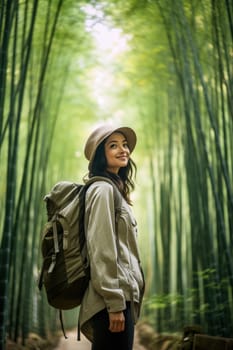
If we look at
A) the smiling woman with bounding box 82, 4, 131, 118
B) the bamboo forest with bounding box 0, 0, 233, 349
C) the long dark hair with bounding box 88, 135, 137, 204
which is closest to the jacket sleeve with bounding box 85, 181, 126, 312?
the long dark hair with bounding box 88, 135, 137, 204

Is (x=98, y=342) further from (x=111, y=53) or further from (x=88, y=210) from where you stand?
(x=111, y=53)

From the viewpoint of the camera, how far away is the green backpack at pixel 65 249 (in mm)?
1609

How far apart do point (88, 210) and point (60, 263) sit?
0.74 ft

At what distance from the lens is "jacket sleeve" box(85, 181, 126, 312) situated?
4.89ft

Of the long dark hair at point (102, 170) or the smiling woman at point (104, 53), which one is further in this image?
the smiling woman at point (104, 53)

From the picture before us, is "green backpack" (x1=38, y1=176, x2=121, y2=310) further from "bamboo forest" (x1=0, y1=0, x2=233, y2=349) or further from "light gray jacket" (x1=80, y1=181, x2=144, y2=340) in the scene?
"bamboo forest" (x1=0, y1=0, x2=233, y2=349)

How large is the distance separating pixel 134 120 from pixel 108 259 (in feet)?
23.4

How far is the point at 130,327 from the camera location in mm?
1557

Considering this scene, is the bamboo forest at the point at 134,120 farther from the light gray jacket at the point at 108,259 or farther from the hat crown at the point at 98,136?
the light gray jacket at the point at 108,259

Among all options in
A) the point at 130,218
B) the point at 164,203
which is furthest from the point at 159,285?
the point at 130,218

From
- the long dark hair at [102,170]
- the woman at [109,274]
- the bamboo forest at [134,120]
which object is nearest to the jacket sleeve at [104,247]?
the woman at [109,274]

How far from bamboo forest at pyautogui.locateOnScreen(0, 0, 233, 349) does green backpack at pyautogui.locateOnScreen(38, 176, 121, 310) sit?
2.26 ft

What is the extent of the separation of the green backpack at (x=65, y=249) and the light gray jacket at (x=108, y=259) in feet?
0.14

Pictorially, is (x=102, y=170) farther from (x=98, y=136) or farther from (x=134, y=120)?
(x=134, y=120)
